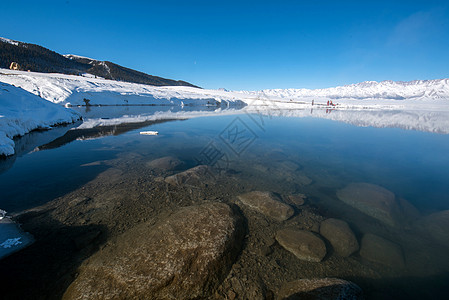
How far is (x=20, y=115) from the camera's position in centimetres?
906

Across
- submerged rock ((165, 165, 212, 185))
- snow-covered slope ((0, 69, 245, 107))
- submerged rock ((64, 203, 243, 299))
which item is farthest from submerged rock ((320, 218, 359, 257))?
snow-covered slope ((0, 69, 245, 107))

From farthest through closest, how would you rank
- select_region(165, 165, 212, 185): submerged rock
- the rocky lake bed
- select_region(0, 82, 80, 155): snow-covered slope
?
select_region(0, 82, 80, 155): snow-covered slope < select_region(165, 165, 212, 185): submerged rock < the rocky lake bed

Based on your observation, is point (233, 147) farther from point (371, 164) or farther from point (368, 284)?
point (368, 284)

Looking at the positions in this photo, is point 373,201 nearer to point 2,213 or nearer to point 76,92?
point 2,213

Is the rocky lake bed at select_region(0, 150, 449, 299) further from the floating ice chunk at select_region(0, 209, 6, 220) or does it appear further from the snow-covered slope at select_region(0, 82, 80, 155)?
the snow-covered slope at select_region(0, 82, 80, 155)

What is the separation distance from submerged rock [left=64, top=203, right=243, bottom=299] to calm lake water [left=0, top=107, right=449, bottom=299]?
1.51 meters

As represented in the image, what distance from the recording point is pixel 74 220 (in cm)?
306

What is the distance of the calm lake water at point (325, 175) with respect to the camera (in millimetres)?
2639

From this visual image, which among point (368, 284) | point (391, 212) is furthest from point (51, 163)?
point (391, 212)

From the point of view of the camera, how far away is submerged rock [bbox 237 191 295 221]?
11.8 feet

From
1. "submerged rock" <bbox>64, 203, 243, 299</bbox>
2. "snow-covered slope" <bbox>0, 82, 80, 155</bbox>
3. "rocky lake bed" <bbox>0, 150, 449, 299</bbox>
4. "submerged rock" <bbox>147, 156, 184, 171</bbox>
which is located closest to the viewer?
"submerged rock" <bbox>64, 203, 243, 299</bbox>

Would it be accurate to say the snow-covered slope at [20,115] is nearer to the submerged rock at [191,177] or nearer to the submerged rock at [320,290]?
the submerged rock at [191,177]

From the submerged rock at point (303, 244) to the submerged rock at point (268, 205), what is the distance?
1.47 ft

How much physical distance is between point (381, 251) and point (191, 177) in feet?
13.1
